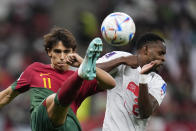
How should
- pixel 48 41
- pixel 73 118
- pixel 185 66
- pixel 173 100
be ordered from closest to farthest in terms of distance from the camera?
pixel 73 118 < pixel 48 41 < pixel 173 100 < pixel 185 66

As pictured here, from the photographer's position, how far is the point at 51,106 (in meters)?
5.67

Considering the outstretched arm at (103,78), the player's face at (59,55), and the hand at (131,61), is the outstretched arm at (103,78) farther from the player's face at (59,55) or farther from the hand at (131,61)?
the player's face at (59,55)

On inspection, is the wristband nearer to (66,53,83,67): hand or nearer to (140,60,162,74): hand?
(140,60,162,74): hand

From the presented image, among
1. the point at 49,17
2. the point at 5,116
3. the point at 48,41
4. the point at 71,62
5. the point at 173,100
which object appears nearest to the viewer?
the point at 71,62

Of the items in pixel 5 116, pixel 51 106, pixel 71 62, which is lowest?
pixel 5 116

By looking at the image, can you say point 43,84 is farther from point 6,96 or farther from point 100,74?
point 100,74

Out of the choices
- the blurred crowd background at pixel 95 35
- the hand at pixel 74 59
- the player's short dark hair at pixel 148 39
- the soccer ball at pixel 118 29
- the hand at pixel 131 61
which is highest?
the soccer ball at pixel 118 29

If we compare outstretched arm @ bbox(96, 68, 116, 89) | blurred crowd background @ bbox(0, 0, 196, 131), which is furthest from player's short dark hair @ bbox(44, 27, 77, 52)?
blurred crowd background @ bbox(0, 0, 196, 131)

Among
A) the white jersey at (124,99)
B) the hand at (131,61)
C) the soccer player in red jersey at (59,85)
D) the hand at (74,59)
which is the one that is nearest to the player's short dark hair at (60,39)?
the soccer player in red jersey at (59,85)

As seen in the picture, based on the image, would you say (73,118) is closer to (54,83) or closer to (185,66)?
(54,83)

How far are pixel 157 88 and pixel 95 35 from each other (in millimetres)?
Result: 7981

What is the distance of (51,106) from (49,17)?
950 cm

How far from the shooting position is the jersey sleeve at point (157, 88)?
5.98 m

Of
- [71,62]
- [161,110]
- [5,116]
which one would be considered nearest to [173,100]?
[161,110]
